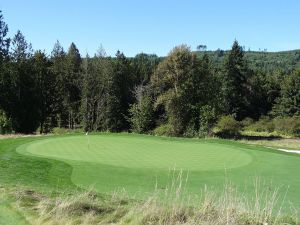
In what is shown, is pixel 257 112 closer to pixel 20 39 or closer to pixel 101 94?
pixel 101 94

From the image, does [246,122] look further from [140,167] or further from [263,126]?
[140,167]

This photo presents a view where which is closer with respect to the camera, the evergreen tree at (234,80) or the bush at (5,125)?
the bush at (5,125)

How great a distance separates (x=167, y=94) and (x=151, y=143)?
19876mm

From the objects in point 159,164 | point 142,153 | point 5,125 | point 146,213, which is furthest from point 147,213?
point 5,125

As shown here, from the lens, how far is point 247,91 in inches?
2391

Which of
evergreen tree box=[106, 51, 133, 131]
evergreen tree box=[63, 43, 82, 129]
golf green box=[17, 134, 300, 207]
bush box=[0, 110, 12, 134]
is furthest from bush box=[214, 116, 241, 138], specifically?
golf green box=[17, 134, 300, 207]

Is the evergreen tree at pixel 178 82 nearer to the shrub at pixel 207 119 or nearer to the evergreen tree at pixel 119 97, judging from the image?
the shrub at pixel 207 119

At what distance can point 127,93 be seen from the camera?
5331 centimetres

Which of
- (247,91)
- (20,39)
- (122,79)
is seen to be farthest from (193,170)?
(247,91)

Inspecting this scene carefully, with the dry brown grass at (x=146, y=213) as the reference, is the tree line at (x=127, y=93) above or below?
above

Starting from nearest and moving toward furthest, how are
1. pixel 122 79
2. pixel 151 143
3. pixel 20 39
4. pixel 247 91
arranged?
pixel 151 143 < pixel 20 39 < pixel 122 79 < pixel 247 91

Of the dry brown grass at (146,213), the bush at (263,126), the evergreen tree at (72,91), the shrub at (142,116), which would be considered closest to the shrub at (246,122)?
the bush at (263,126)

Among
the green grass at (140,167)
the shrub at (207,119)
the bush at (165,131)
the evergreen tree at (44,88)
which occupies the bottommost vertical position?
the bush at (165,131)

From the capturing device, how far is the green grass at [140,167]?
9.02m
